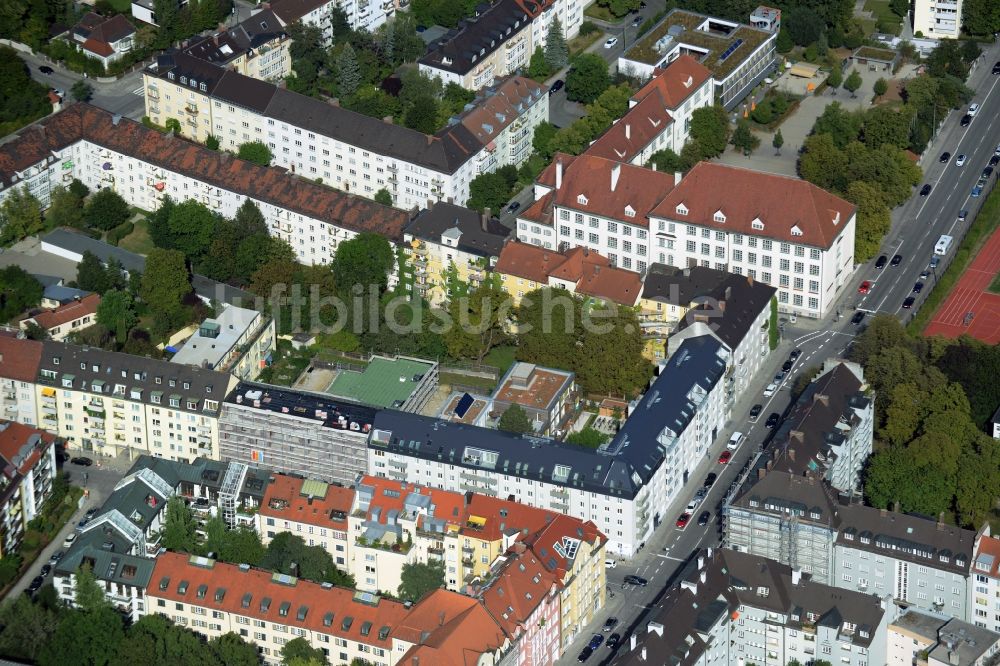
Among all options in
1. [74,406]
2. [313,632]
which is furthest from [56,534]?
[313,632]

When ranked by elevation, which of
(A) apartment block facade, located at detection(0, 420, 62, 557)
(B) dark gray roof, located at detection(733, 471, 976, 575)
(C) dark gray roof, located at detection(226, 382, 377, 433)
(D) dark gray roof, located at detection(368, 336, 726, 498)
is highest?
(B) dark gray roof, located at detection(733, 471, 976, 575)

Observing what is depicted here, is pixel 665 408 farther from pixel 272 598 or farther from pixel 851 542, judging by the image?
pixel 272 598

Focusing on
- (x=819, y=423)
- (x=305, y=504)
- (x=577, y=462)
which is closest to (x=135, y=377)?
(x=305, y=504)

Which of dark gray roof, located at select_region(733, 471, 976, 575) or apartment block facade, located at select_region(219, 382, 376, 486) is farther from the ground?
dark gray roof, located at select_region(733, 471, 976, 575)

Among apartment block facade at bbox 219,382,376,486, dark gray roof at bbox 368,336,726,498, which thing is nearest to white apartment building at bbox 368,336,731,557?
dark gray roof at bbox 368,336,726,498

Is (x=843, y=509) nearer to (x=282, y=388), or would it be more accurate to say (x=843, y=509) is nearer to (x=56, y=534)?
(x=282, y=388)

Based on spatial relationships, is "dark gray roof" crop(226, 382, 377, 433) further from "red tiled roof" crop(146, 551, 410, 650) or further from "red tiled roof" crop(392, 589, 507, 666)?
"red tiled roof" crop(392, 589, 507, 666)

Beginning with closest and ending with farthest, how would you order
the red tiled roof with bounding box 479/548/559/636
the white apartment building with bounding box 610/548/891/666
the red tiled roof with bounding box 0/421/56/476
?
the white apartment building with bounding box 610/548/891/666 → the red tiled roof with bounding box 479/548/559/636 → the red tiled roof with bounding box 0/421/56/476
